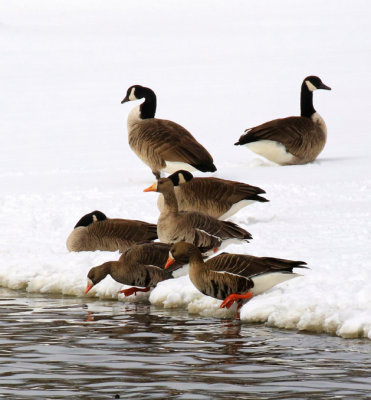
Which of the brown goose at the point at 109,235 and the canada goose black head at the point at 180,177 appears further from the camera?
the canada goose black head at the point at 180,177

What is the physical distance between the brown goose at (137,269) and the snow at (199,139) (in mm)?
183

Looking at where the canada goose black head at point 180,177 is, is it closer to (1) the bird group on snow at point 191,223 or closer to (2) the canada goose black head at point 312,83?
(1) the bird group on snow at point 191,223

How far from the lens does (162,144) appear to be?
16578mm

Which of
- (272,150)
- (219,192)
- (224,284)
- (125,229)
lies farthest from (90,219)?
(272,150)

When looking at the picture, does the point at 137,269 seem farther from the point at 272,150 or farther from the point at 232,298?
Result: the point at 272,150

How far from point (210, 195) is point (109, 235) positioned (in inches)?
57.2

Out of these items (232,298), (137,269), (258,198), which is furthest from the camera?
(258,198)

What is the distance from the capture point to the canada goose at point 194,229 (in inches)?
483

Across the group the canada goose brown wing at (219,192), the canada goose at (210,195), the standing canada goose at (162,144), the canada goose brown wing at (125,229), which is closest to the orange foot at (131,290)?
the canada goose brown wing at (125,229)

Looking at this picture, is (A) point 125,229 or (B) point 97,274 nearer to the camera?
(B) point 97,274

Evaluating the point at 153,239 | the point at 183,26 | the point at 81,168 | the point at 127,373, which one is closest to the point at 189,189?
the point at 153,239

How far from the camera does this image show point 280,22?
52.3 m

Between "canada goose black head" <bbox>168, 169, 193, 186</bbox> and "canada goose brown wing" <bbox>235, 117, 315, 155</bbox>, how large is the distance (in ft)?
13.9

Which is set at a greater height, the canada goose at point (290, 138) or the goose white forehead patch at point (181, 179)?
the canada goose at point (290, 138)
